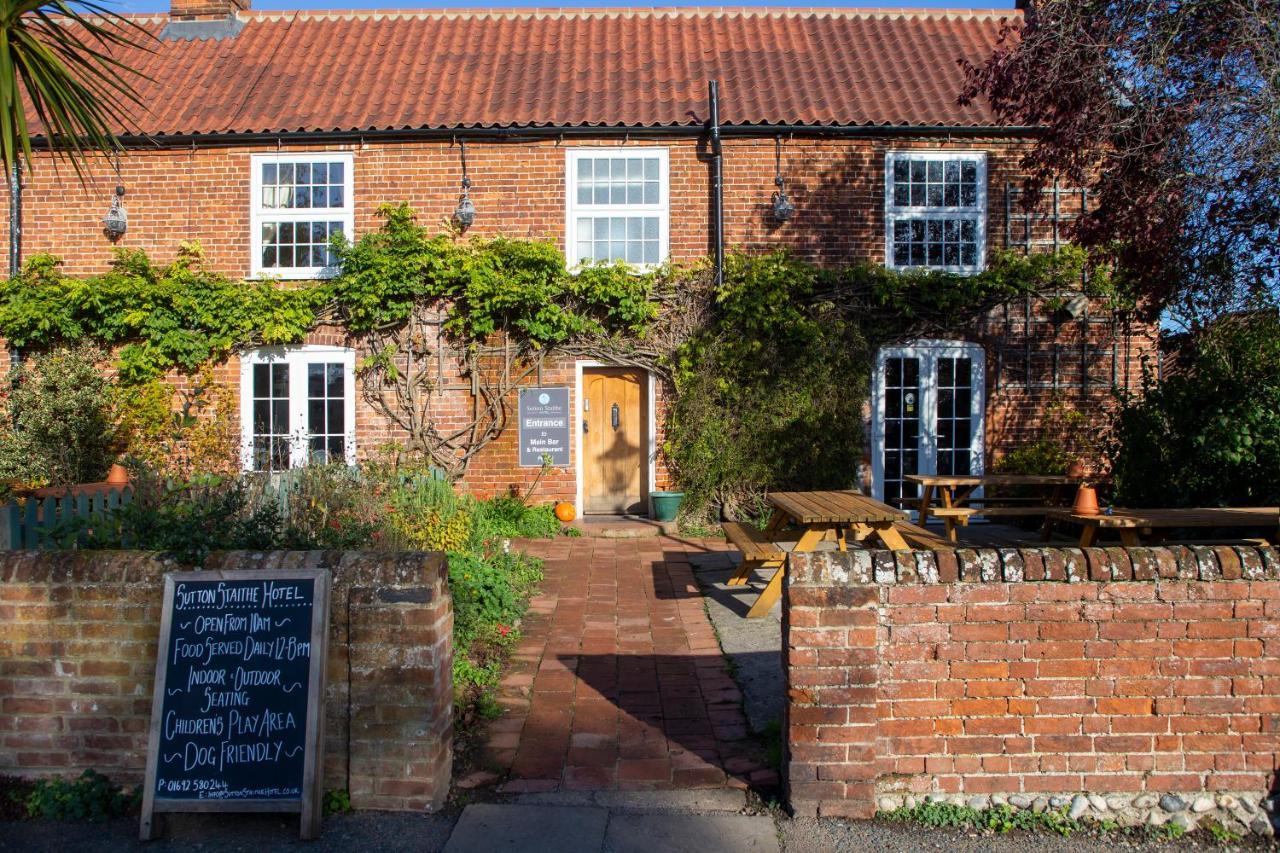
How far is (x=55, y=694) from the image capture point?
377 cm

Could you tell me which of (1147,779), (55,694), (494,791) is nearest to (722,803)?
(494,791)

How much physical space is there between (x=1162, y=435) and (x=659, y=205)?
594 cm

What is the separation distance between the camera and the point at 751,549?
6336 mm

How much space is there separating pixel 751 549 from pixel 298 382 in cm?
678

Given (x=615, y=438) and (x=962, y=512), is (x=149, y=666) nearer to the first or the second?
(x=962, y=512)

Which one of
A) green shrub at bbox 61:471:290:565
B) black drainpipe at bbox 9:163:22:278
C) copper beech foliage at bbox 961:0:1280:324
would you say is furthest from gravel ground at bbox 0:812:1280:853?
black drainpipe at bbox 9:163:22:278

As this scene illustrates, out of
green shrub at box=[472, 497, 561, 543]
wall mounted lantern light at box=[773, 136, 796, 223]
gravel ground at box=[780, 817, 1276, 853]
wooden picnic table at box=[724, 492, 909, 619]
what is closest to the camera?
gravel ground at box=[780, 817, 1276, 853]

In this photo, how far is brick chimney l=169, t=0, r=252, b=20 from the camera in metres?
13.0

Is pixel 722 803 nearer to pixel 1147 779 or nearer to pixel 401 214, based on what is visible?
pixel 1147 779

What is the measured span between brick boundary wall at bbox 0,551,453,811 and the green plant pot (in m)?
6.41

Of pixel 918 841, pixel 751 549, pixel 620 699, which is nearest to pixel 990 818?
pixel 918 841

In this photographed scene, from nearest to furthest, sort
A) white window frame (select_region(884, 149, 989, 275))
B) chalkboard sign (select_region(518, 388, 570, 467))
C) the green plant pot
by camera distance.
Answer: the green plant pot < chalkboard sign (select_region(518, 388, 570, 467)) < white window frame (select_region(884, 149, 989, 275))

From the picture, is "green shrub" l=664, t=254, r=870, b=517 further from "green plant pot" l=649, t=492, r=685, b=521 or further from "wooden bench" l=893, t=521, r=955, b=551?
"wooden bench" l=893, t=521, r=955, b=551

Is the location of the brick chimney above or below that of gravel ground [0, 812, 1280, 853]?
above
